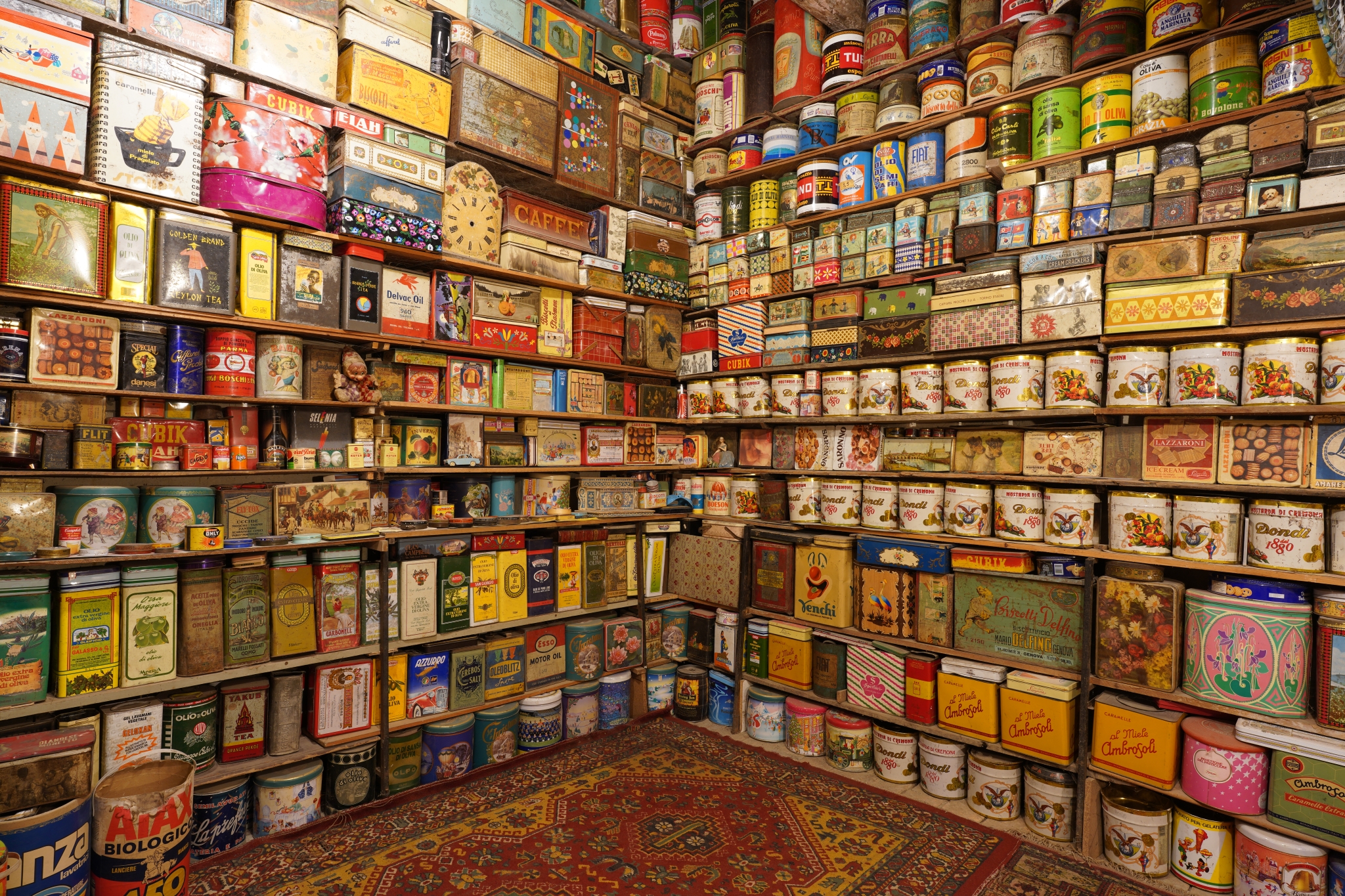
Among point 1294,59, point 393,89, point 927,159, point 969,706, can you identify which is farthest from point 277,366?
point 1294,59

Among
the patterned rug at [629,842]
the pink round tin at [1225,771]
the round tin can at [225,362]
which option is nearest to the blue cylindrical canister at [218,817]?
the patterned rug at [629,842]

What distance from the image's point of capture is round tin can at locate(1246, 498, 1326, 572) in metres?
2.41

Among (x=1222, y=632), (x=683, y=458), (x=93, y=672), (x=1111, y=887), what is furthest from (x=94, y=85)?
(x=1111, y=887)

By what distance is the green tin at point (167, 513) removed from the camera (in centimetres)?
256

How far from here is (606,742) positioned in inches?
146

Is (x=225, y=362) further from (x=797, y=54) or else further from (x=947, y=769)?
(x=947, y=769)

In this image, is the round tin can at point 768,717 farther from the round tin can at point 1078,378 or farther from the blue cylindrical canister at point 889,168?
the blue cylindrical canister at point 889,168

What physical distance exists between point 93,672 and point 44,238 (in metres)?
1.45

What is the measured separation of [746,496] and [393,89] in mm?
2729

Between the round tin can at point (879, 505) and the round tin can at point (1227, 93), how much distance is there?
1935mm

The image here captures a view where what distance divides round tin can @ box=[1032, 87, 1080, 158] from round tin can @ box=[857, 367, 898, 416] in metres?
1.16

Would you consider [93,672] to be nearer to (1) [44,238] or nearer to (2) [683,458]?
(1) [44,238]

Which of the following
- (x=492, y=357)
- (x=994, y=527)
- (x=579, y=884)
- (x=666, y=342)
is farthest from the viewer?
(x=666, y=342)

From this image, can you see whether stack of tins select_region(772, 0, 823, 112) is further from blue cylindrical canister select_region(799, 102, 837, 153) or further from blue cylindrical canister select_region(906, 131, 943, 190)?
blue cylindrical canister select_region(906, 131, 943, 190)
